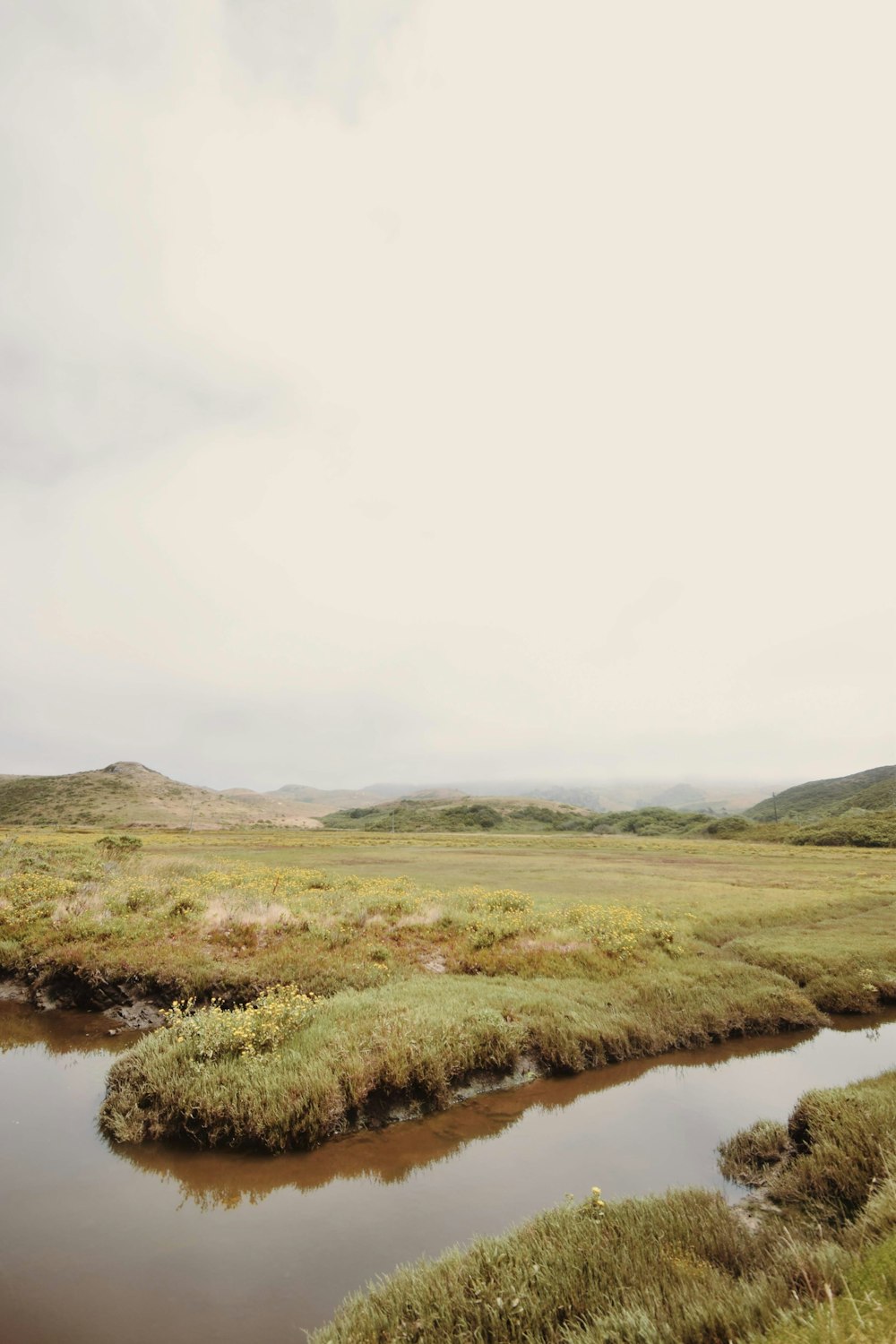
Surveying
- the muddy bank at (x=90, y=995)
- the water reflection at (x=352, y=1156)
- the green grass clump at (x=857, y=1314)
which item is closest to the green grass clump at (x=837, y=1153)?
the green grass clump at (x=857, y=1314)

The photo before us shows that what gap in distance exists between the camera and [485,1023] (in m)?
14.0

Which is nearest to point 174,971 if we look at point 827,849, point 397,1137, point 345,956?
point 345,956

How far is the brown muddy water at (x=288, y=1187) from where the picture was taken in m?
7.20

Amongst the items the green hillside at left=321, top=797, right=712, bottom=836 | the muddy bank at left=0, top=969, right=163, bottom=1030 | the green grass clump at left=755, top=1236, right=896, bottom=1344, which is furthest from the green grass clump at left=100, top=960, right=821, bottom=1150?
the green hillside at left=321, top=797, right=712, bottom=836

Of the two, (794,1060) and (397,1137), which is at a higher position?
(397,1137)

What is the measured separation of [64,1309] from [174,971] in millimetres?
11246

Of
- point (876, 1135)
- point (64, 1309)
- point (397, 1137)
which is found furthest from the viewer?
point (397, 1137)

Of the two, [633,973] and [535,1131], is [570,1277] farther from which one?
[633,973]

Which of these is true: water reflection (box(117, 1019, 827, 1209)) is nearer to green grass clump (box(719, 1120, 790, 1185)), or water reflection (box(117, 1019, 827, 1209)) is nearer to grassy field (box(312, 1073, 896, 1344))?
green grass clump (box(719, 1120, 790, 1185))

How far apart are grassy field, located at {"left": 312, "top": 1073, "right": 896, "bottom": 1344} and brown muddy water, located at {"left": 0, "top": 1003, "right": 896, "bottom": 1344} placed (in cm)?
141

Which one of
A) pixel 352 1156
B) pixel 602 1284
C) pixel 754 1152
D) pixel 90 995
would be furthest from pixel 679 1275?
pixel 90 995

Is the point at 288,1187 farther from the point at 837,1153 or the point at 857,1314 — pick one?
the point at 857,1314

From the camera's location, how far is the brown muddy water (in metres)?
7.20

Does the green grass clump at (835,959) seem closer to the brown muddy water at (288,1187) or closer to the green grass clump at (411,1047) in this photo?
the green grass clump at (411,1047)
